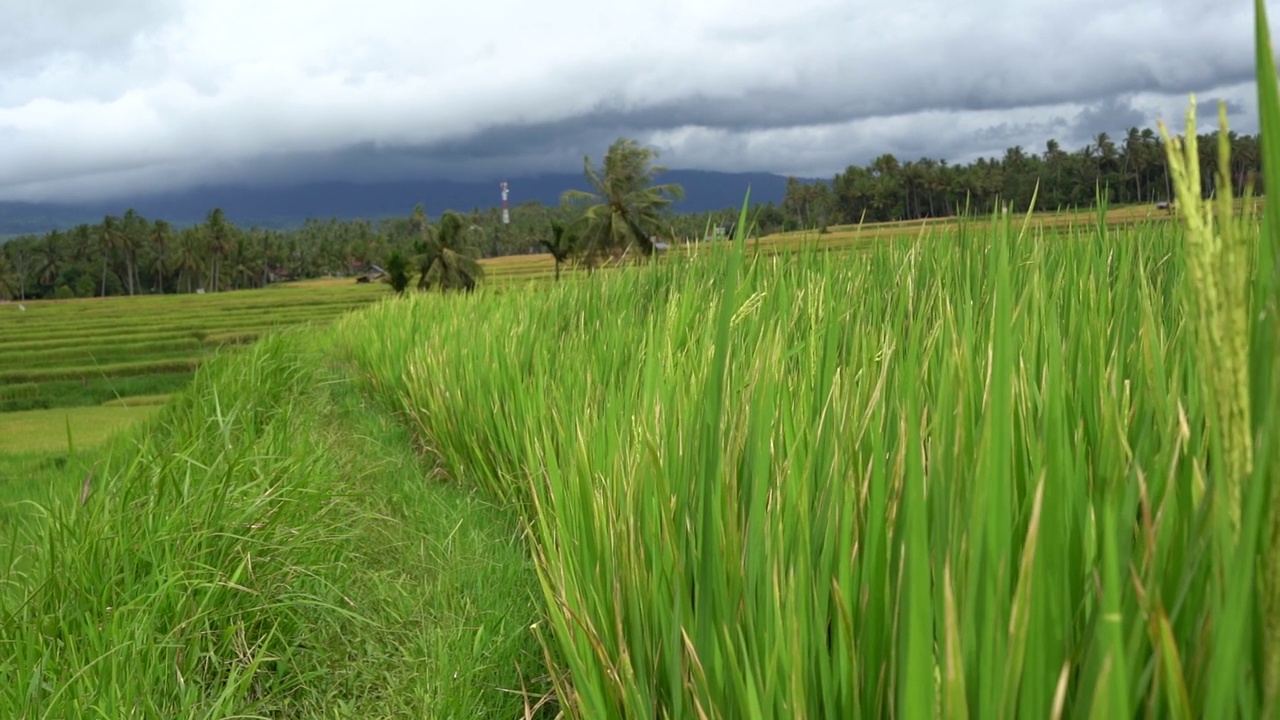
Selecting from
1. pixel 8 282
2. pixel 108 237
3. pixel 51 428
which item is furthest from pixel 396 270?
pixel 8 282

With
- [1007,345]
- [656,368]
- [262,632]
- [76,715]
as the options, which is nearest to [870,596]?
[1007,345]

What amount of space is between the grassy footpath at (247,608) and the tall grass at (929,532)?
549mm

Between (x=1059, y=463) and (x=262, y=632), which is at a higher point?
(x=1059, y=463)

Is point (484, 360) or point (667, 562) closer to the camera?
point (667, 562)

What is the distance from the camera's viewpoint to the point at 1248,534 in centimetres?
54

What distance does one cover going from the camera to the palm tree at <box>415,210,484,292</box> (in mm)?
52969

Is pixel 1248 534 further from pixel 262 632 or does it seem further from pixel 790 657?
pixel 262 632

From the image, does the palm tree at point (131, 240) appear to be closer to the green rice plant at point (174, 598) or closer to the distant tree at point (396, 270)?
the distant tree at point (396, 270)

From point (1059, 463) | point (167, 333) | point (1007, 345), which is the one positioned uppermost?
point (1007, 345)

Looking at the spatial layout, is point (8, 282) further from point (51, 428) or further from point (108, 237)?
point (51, 428)

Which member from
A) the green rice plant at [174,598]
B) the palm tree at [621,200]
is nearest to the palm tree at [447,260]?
the palm tree at [621,200]

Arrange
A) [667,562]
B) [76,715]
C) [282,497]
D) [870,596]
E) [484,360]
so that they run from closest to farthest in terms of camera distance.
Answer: [870,596] < [667,562] < [76,715] < [282,497] < [484,360]

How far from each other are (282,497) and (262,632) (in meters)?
0.48

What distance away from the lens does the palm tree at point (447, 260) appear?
174 ft
